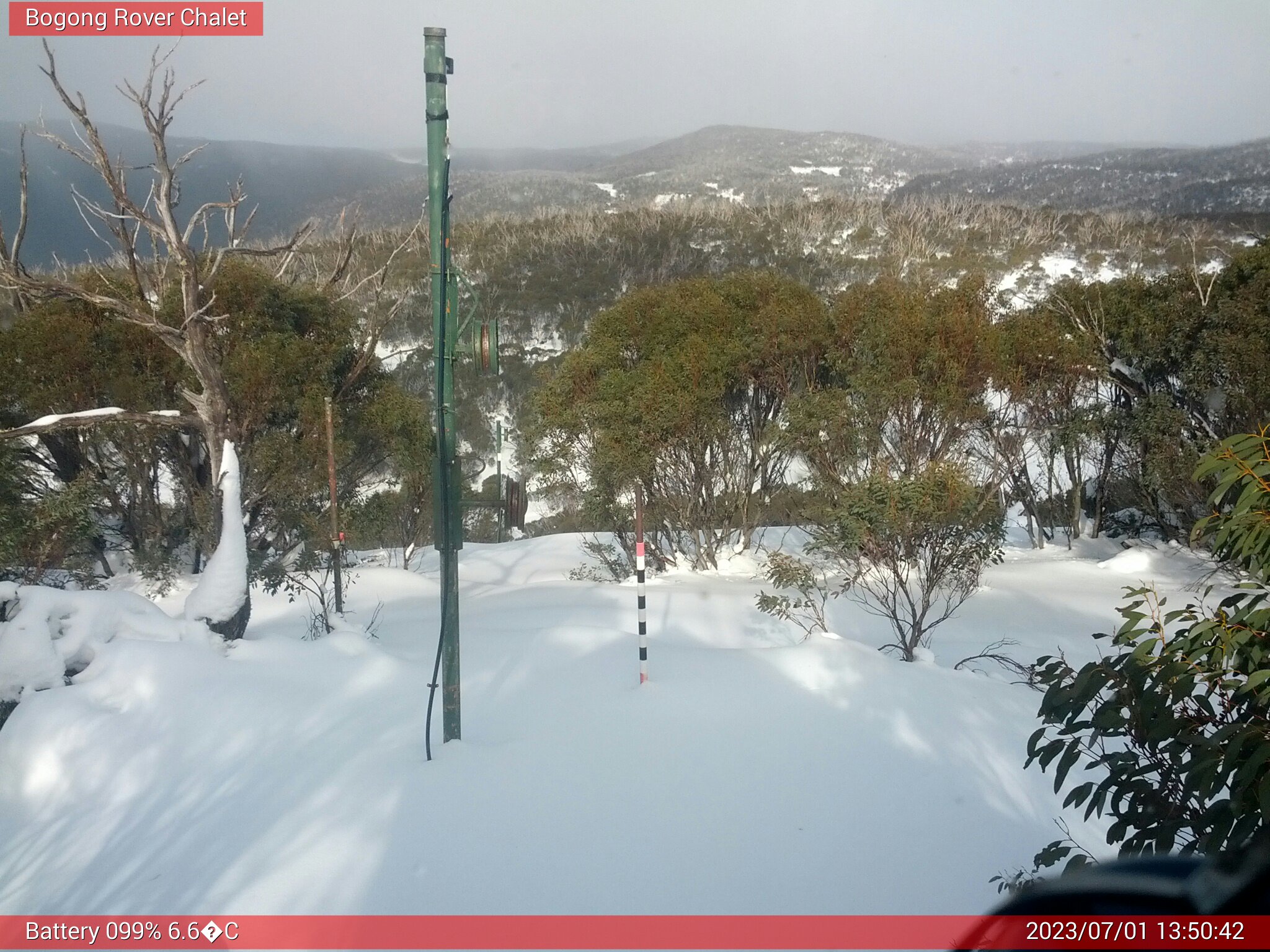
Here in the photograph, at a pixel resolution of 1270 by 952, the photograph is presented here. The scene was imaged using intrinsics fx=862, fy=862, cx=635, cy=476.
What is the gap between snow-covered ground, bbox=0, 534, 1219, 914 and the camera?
3521 mm

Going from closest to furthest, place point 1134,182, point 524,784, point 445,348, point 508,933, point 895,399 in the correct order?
point 508,933 → point 524,784 → point 445,348 → point 895,399 → point 1134,182

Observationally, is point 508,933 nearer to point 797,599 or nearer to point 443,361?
point 443,361

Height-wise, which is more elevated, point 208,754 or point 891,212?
point 891,212

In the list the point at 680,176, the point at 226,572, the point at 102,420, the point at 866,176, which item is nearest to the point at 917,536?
the point at 226,572

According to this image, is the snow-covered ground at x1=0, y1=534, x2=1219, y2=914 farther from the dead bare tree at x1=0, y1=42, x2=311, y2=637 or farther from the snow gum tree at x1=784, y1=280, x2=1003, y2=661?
the snow gum tree at x1=784, y1=280, x2=1003, y2=661

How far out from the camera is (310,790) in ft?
14.2

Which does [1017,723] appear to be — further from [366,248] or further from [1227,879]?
[366,248]

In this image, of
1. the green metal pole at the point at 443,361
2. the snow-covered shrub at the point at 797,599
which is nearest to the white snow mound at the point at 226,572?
the green metal pole at the point at 443,361

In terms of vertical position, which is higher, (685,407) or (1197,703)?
(1197,703)

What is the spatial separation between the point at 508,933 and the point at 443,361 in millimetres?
2859

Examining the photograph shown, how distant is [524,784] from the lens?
14.2ft

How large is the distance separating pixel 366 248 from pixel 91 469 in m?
26.0

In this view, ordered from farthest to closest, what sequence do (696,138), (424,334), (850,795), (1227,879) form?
1. (696,138)
2. (424,334)
3. (850,795)
4. (1227,879)

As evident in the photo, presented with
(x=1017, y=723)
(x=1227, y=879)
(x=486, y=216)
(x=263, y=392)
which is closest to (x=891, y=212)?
(x=486, y=216)
